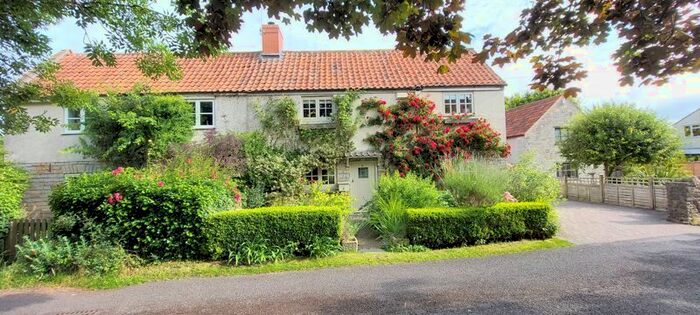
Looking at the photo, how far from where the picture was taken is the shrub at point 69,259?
689 centimetres

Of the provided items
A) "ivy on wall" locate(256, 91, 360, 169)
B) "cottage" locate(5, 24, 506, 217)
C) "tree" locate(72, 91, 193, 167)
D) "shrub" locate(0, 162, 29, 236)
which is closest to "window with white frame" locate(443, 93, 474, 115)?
"cottage" locate(5, 24, 506, 217)

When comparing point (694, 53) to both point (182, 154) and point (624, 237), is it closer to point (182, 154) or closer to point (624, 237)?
point (624, 237)

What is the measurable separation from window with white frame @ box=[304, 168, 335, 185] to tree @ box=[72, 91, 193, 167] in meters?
4.60

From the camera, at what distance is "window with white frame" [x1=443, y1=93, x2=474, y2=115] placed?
14.3 meters

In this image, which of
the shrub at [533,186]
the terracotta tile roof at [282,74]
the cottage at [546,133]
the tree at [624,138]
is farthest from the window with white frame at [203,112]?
the cottage at [546,133]

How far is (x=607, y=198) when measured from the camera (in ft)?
53.3

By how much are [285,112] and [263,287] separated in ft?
27.5

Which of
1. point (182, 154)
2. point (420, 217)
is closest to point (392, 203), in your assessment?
point (420, 217)

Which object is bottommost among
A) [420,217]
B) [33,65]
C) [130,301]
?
[130,301]

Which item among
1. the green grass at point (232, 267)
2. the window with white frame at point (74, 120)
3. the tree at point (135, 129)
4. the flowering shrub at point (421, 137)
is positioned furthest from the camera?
the flowering shrub at point (421, 137)

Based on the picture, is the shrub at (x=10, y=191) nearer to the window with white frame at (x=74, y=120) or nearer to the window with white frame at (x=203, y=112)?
the window with white frame at (x=74, y=120)

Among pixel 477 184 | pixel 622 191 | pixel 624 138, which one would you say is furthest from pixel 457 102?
pixel 624 138

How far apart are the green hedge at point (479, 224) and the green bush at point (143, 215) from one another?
4925mm

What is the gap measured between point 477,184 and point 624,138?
1264 centimetres
